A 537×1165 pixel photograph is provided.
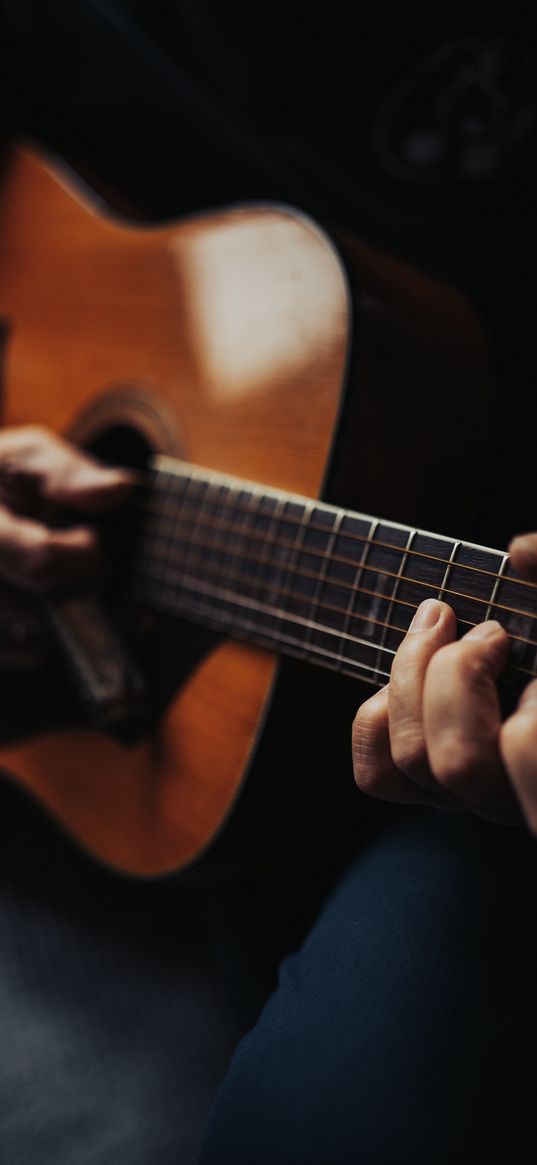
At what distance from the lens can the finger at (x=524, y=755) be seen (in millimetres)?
340

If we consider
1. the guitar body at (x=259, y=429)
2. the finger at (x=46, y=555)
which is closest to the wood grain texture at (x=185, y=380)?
the guitar body at (x=259, y=429)

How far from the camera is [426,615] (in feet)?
1.34

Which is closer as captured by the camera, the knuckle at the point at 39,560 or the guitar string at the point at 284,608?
the guitar string at the point at 284,608

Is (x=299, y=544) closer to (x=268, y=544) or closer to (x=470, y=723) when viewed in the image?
(x=268, y=544)

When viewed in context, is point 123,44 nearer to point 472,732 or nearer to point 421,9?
point 421,9

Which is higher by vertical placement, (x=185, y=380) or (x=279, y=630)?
(x=185, y=380)

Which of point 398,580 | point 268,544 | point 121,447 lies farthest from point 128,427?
point 398,580

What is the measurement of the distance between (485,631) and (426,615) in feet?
0.11

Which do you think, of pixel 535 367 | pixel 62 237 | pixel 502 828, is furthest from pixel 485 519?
pixel 62 237

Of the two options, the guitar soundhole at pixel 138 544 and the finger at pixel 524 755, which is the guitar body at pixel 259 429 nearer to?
the guitar soundhole at pixel 138 544

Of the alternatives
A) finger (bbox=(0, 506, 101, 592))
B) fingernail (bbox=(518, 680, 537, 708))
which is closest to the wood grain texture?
finger (bbox=(0, 506, 101, 592))

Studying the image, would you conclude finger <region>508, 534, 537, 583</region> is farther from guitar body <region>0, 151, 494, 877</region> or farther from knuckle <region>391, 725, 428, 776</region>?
guitar body <region>0, 151, 494, 877</region>

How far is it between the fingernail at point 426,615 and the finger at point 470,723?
0.03 m

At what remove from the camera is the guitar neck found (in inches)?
16.0
